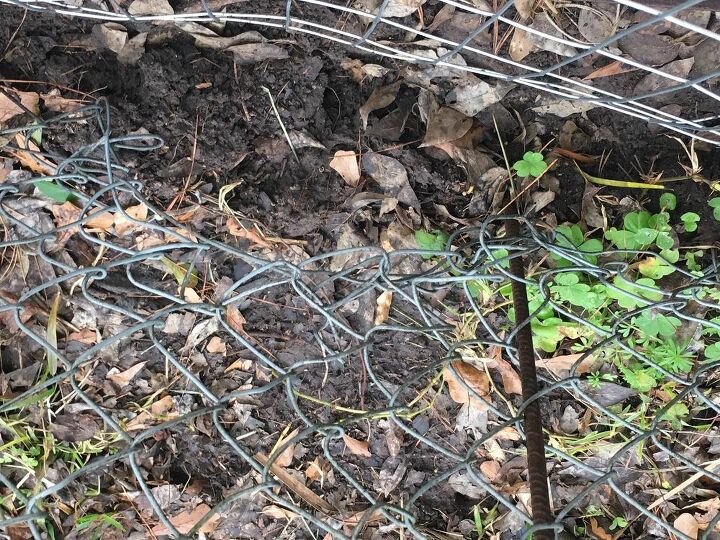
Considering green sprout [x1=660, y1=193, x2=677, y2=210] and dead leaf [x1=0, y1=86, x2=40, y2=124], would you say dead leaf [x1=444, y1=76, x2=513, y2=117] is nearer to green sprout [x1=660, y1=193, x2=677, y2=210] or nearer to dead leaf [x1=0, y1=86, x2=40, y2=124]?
green sprout [x1=660, y1=193, x2=677, y2=210]

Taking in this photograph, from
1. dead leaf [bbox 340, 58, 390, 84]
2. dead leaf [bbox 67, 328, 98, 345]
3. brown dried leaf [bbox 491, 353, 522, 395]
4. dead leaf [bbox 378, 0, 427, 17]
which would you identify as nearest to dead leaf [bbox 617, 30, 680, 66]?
dead leaf [bbox 378, 0, 427, 17]

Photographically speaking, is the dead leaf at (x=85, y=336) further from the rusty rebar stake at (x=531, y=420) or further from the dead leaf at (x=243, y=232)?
the rusty rebar stake at (x=531, y=420)

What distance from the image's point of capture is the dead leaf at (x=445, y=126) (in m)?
1.90

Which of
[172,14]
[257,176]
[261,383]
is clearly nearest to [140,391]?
[261,383]

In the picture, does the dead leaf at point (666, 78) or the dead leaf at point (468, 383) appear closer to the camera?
the dead leaf at point (666, 78)

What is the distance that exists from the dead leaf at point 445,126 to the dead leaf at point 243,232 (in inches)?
23.1

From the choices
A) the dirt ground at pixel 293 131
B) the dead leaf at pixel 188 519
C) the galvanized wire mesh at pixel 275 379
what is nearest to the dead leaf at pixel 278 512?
the galvanized wire mesh at pixel 275 379

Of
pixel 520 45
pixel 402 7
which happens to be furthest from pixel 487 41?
pixel 402 7

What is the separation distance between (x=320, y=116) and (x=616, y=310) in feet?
3.65

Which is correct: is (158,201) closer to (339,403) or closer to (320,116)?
(320,116)

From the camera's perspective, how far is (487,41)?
1890 mm

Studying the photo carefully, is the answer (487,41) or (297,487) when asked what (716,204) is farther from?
(297,487)

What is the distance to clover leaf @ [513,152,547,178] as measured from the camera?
6.09ft

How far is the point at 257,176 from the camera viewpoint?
1.92 meters
